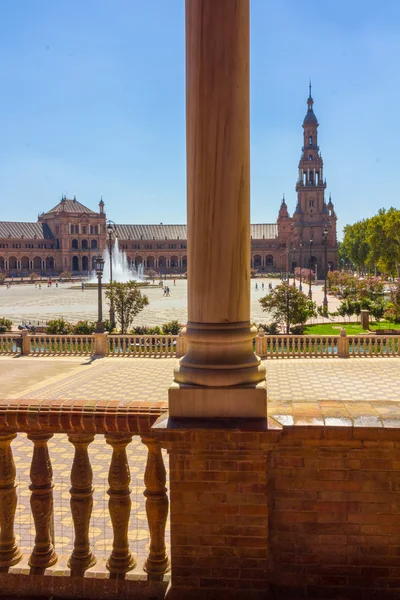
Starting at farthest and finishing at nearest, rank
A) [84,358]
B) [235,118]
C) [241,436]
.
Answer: [84,358] < [235,118] < [241,436]

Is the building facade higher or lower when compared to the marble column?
higher

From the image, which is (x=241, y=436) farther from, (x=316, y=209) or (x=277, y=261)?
(x=277, y=261)

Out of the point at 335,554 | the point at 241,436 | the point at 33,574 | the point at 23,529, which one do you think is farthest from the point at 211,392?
the point at 23,529

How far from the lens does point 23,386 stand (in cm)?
1462

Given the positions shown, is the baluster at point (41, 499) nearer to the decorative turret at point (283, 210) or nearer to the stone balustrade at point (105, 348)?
the stone balustrade at point (105, 348)

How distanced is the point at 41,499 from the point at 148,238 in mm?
128623

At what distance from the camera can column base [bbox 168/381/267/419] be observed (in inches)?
130

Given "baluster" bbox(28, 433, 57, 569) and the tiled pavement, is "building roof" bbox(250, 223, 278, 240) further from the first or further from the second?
"baluster" bbox(28, 433, 57, 569)

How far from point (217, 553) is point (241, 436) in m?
0.71

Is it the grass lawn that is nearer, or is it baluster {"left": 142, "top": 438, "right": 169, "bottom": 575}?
baluster {"left": 142, "top": 438, "right": 169, "bottom": 575}

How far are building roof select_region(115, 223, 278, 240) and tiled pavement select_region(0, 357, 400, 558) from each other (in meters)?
112

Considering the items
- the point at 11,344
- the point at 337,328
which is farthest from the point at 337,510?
the point at 337,328

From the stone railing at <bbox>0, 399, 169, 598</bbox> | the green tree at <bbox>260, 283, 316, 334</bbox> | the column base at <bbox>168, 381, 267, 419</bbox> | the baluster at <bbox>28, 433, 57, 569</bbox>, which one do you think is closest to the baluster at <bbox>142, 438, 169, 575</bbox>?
the stone railing at <bbox>0, 399, 169, 598</bbox>

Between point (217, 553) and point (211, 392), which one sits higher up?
point (211, 392)
